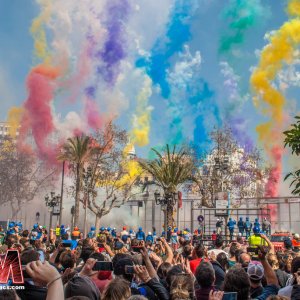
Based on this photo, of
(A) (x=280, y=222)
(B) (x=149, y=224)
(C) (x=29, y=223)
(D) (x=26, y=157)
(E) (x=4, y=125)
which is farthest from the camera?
(E) (x=4, y=125)

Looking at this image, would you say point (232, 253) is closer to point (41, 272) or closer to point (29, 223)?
point (41, 272)

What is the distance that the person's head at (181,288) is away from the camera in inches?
166

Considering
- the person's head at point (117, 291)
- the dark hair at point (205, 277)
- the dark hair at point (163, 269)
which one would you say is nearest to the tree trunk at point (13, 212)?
the dark hair at point (163, 269)

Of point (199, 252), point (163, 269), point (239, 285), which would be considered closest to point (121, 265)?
point (163, 269)

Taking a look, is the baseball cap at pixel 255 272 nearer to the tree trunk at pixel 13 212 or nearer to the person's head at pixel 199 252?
the person's head at pixel 199 252

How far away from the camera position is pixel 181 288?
4.30 metres

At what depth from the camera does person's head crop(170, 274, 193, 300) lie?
4.21 metres

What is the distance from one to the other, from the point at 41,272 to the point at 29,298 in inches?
58.4

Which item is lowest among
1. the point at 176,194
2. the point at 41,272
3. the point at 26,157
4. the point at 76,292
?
the point at 76,292

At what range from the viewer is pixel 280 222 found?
3969 cm

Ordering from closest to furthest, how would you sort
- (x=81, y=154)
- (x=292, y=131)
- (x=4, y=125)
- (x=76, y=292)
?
(x=76, y=292)
(x=292, y=131)
(x=81, y=154)
(x=4, y=125)

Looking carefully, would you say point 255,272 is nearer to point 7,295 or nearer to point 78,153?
point 7,295

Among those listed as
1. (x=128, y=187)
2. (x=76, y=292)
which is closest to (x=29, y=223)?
(x=128, y=187)

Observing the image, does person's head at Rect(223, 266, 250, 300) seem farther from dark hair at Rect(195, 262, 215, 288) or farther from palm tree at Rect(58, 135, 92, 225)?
palm tree at Rect(58, 135, 92, 225)
